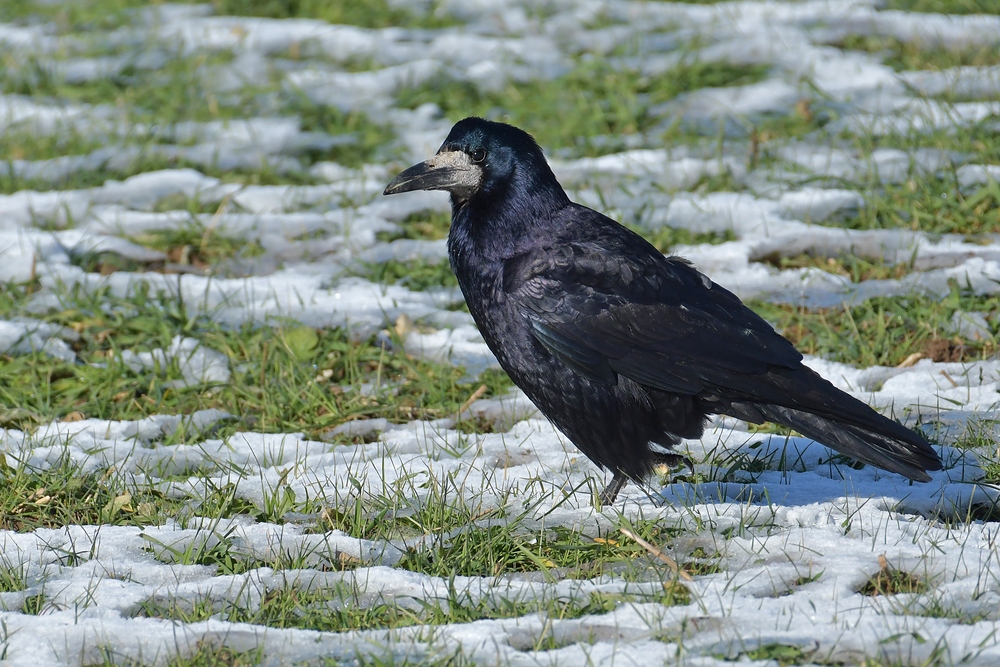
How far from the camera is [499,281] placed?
11.9ft

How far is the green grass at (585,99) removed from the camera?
6691 millimetres

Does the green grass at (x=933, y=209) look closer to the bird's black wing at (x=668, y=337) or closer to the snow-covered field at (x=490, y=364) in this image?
the snow-covered field at (x=490, y=364)

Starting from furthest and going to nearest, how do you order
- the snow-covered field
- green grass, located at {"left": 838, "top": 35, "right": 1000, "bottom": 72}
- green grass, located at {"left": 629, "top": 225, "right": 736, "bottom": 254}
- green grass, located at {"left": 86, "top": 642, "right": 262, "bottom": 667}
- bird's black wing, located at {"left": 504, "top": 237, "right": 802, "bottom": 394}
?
green grass, located at {"left": 838, "top": 35, "right": 1000, "bottom": 72} → green grass, located at {"left": 629, "top": 225, "right": 736, "bottom": 254} → bird's black wing, located at {"left": 504, "top": 237, "right": 802, "bottom": 394} → the snow-covered field → green grass, located at {"left": 86, "top": 642, "right": 262, "bottom": 667}

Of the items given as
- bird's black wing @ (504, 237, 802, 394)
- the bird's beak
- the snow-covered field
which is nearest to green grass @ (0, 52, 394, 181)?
the snow-covered field

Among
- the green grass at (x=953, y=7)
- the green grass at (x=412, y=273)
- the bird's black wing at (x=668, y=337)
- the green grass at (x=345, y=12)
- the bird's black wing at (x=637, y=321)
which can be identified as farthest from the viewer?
the green grass at (x=345, y=12)

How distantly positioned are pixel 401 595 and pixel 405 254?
2.87 m

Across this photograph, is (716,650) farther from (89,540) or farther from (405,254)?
(405,254)

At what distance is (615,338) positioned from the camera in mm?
3512

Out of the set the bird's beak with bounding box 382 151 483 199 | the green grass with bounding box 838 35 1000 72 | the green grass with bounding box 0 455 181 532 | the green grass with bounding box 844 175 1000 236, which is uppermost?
the green grass with bounding box 838 35 1000 72

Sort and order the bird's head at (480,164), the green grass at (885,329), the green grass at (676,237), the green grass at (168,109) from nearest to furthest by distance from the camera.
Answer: the bird's head at (480,164) < the green grass at (885,329) < the green grass at (676,237) < the green grass at (168,109)

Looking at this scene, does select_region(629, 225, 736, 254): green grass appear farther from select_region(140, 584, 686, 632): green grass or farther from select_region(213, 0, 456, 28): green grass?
select_region(213, 0, 456, 28): green grass

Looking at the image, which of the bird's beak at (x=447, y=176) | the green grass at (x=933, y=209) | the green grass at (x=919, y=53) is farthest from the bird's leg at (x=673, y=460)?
the green grass at (x=919, y=53)

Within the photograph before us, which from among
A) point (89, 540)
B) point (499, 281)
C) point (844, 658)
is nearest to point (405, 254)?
point (499, 281)

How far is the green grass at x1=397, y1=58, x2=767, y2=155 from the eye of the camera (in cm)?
669
